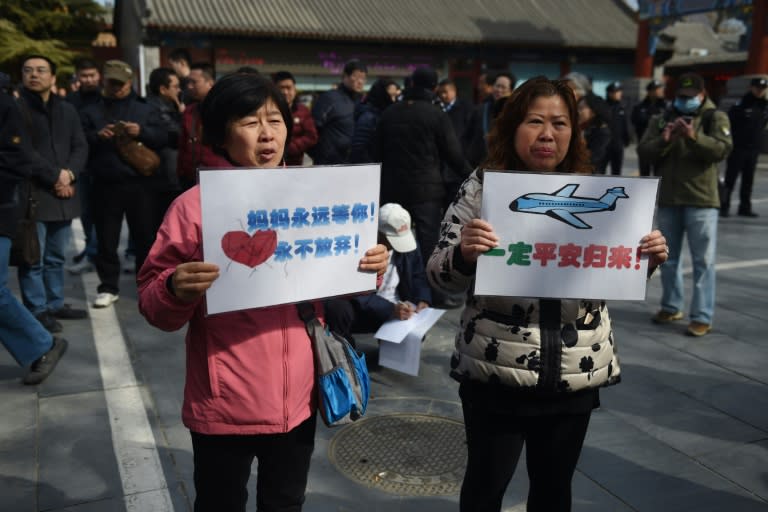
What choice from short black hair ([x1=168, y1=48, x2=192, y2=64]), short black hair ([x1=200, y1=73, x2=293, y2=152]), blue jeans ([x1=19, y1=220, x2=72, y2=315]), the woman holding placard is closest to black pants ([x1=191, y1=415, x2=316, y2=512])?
the woman holding placard

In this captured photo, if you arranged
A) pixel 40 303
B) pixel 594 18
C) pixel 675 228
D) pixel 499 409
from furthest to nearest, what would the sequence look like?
pixel 594 18 → pixel 675 228 → pixel 40 303 → pixel 499 409

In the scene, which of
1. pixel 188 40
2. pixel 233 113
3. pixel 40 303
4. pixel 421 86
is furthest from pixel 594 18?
pixel 233 113

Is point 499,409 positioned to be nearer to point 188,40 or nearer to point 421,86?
point 421,86

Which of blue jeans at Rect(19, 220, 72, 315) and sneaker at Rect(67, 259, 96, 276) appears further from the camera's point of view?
sneaker at Rect(67, 259, 96, 276)

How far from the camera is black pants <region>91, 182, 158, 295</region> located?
575 centimetres

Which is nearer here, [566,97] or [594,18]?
[566,97]

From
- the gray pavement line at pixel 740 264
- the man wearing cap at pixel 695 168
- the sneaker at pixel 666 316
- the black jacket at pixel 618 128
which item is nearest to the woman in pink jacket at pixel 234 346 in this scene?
the man wearing cap at pixel 695 168

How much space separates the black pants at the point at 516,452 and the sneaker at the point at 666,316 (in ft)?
11.7

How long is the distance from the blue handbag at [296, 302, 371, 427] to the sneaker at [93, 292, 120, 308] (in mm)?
4250

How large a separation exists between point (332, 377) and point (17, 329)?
8.90ft

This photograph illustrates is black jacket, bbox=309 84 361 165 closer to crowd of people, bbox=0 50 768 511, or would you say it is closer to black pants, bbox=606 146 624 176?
crowd of people, bbox=0 50 768 511

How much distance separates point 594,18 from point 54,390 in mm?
27659

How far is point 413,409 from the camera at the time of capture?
3848mm

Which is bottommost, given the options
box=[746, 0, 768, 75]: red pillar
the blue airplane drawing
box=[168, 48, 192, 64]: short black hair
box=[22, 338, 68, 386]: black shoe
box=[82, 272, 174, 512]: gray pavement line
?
box=[82, 272, 174, 512]: gray pavement line
